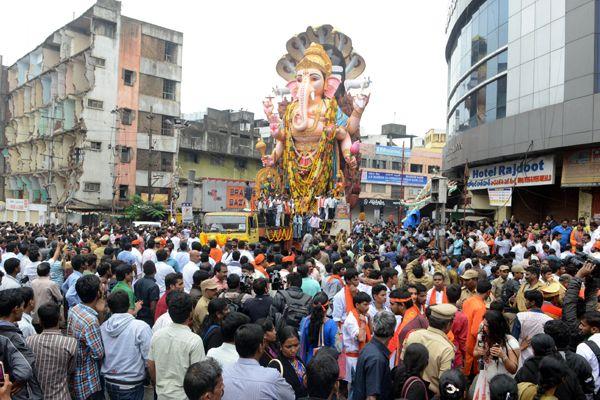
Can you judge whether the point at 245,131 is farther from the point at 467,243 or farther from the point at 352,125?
the point at 467,243

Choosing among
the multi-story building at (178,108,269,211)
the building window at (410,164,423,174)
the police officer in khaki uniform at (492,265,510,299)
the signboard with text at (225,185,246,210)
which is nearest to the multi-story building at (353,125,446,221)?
the building window at (410,164,423,174)

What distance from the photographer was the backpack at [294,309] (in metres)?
5.72

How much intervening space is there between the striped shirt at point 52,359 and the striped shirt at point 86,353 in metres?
0.25

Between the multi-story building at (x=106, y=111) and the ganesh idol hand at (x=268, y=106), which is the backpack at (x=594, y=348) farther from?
the multi-story building at (x=106, y=111)

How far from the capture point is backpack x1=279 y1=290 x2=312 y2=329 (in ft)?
18.8

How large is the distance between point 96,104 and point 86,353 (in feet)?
109

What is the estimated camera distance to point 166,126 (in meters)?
37.7

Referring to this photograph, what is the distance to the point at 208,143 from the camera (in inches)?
1601

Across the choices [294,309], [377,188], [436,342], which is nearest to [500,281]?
[294,309]

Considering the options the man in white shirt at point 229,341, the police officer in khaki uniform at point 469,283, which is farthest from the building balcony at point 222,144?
the man in white shirt at point 229,341

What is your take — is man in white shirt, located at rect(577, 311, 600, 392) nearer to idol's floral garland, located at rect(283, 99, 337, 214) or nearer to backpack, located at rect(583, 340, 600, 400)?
backpack, located at rect(583, 340, 600, 400)

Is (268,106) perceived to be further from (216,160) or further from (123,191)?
(216,160)

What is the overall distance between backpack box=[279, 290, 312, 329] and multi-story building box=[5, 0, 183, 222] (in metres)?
28.3

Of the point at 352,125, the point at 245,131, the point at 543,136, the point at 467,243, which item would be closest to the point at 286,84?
the point at 352,125
